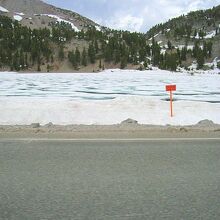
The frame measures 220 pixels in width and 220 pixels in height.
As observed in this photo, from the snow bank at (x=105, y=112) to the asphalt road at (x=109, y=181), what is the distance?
5.77 metres

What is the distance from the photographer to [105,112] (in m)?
16.0

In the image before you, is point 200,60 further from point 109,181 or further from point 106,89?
point 109,181

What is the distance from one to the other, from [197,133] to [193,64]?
70.7 m

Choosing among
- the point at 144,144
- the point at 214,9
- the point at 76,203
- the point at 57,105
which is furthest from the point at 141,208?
the point at 214,9

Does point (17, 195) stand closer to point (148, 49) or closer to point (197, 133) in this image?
point (197, 133)

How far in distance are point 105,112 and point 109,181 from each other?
10.2 metres

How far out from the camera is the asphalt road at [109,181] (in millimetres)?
4758

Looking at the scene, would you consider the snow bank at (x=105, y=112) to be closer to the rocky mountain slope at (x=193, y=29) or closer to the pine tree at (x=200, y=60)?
the pine tree at (x=200, y=60)

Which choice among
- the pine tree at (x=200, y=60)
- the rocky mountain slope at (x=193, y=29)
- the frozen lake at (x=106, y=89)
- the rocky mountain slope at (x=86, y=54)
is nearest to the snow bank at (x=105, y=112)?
the frozen lake at (x=106, y=89)

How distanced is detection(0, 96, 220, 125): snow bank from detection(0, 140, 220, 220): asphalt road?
5.77 metres

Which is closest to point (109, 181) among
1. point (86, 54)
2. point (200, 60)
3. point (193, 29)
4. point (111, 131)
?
point (111, 131)

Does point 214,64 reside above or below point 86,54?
below

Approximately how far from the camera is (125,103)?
1816cm

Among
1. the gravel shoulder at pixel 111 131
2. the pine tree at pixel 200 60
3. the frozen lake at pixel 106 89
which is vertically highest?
the pine tree at pixel 200 60
